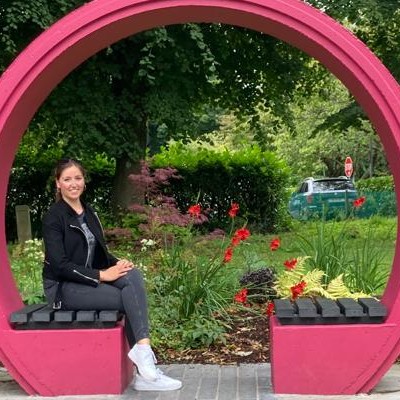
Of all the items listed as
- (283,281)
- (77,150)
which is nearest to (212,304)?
(283,281)

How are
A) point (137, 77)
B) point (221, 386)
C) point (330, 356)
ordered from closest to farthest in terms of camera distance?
1. point (330, 356)
2. point (221, 386)
3. point (137, 77)

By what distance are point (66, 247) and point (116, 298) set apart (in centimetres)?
48

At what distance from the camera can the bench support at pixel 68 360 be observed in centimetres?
462

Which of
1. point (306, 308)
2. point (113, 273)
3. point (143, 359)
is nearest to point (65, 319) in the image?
point (113, 273)

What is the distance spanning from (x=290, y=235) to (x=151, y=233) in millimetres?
8162

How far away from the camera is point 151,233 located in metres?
7.61

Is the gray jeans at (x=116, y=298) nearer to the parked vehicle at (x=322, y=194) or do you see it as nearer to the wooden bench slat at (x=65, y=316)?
the wooden bench slat at (x=65, y=316)

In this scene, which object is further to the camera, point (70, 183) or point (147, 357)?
point (70, 183)

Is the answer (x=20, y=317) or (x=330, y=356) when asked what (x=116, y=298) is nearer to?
(x=20, y=317)

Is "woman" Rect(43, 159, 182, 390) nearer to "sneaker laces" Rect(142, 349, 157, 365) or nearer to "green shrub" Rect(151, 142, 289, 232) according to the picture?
"sneaker laces" Rect(142, 349, 157, 365)

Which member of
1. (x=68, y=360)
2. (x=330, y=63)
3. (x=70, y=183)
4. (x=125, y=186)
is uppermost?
(x=330, y=63)

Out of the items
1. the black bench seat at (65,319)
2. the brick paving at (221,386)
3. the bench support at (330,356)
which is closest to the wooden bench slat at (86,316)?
the black bench seat at (65,319)

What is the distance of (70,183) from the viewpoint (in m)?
4.80

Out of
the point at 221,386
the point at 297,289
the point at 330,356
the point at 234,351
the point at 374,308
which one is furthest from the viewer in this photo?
the point at 234,351
